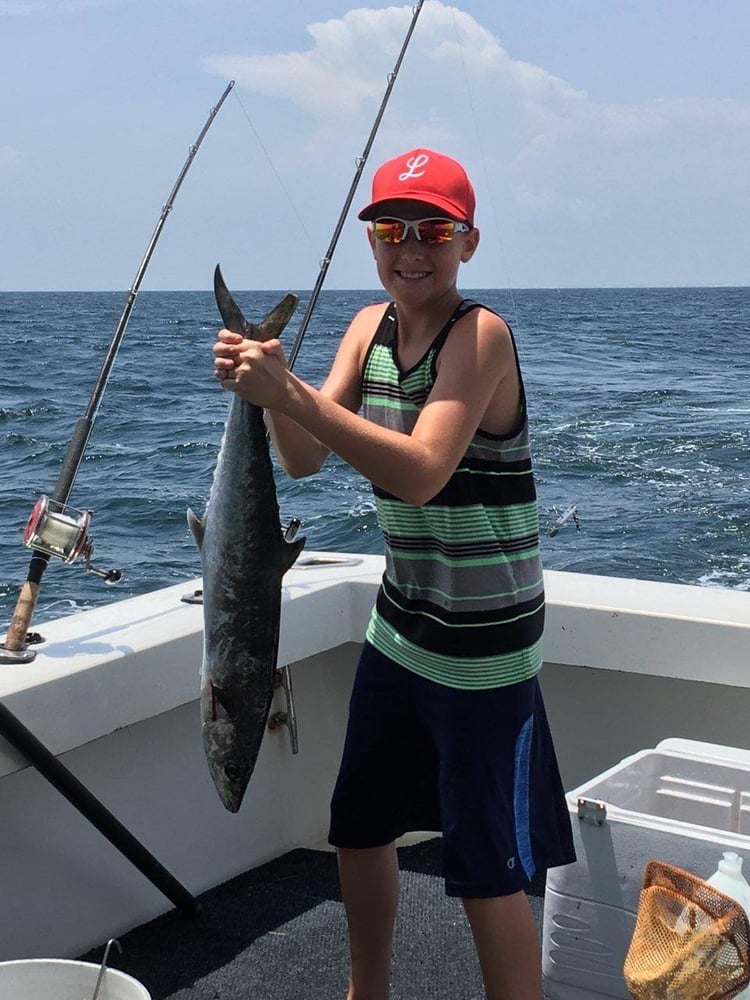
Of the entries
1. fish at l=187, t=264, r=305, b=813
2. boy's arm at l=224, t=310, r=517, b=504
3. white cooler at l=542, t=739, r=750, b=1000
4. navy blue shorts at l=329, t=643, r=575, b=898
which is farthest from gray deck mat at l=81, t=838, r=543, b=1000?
boy's arm at l=224, t=310, r=517, b=504

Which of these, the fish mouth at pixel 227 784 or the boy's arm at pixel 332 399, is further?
the boy's arm at pixel 332 399

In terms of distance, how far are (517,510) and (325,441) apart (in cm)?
40

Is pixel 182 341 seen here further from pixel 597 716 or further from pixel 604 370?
pixel 597 716

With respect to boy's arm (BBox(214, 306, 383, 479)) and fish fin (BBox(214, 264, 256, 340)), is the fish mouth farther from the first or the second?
fish fin (BBox(214, 264, 256, 340))

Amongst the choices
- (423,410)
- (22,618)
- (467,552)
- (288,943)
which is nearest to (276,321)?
(423,410)

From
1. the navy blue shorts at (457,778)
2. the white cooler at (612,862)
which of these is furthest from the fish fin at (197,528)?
the white cooler at (612,862)

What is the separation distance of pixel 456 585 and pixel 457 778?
1.10 ft

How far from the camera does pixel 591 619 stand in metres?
2.93

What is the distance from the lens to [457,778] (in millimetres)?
1979

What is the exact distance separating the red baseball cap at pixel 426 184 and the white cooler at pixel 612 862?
3.87 ft

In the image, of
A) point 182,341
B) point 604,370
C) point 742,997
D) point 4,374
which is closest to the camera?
point 742,997

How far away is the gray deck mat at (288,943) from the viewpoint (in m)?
2.68

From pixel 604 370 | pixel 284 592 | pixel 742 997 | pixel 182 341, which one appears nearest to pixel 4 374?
pixel 182 341

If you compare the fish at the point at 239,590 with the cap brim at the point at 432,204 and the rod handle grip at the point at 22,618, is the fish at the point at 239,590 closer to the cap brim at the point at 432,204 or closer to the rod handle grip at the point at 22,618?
the cap brim at the point at 432,204
